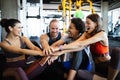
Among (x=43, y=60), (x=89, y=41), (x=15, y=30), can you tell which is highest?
(x=15, y=30)

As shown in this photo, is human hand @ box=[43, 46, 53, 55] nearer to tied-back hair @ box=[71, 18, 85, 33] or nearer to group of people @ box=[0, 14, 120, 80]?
group of people @ box=[0, 14, 120, 80]

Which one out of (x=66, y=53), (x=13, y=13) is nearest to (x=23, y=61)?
(x=66, y=53)

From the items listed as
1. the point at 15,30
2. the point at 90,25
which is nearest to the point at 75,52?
the point at 90,25

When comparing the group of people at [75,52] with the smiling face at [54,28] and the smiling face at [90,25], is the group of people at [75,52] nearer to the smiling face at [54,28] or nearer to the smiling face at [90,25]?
the smiling face at [90,25]

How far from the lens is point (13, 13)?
528 centimetres

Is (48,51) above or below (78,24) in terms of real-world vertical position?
below

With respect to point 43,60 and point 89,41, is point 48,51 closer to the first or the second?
point 43,60

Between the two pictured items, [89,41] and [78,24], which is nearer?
[89,41]

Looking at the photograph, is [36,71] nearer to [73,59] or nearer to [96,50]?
[73,59]

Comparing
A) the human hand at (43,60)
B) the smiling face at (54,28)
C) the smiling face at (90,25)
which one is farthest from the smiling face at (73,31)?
the human hand at (43,60)

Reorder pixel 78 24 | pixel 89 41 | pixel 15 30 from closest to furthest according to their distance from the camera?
pixel 89 41, pixel 78 24, pixel 15 30

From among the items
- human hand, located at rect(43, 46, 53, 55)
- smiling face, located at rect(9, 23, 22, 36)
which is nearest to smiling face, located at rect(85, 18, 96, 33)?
human hand, located at rect(43, 46, 53, 55)

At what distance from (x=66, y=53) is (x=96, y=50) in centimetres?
32

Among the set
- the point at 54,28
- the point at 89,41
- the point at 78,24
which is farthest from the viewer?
the point at 54,28
